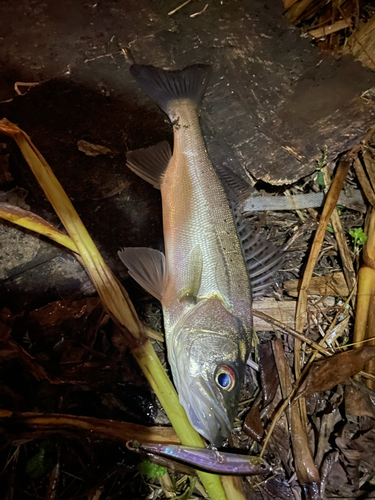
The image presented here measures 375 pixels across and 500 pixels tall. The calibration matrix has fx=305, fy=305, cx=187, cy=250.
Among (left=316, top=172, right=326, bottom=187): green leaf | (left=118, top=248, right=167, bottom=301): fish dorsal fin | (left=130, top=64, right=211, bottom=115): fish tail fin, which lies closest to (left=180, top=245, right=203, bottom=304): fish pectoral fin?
(left=118, top=248, right=167, bottom=301): fish dorsal fin

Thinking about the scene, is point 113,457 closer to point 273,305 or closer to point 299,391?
point 299,391

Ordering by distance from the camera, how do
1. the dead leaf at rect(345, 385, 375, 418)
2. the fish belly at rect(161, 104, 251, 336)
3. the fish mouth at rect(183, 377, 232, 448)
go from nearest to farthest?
1. the fish mouth at rect(183, 377, 232, 448)
2. the fish belly at rect(161, 104, 251, 336)
3. the dead leaf at rect(345, 385, 375, 418)

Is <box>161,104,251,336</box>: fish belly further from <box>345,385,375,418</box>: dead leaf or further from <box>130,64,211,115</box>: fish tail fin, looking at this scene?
<box>345,385,375,418</box>: dead leaf

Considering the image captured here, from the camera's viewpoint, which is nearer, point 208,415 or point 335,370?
point 208,415

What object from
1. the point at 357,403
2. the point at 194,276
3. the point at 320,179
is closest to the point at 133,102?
the point at 194,276

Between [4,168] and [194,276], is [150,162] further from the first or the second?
Result: [4,168]

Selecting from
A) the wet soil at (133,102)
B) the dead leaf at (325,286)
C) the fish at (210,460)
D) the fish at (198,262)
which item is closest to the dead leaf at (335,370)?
the dead leaf at (325,286)
